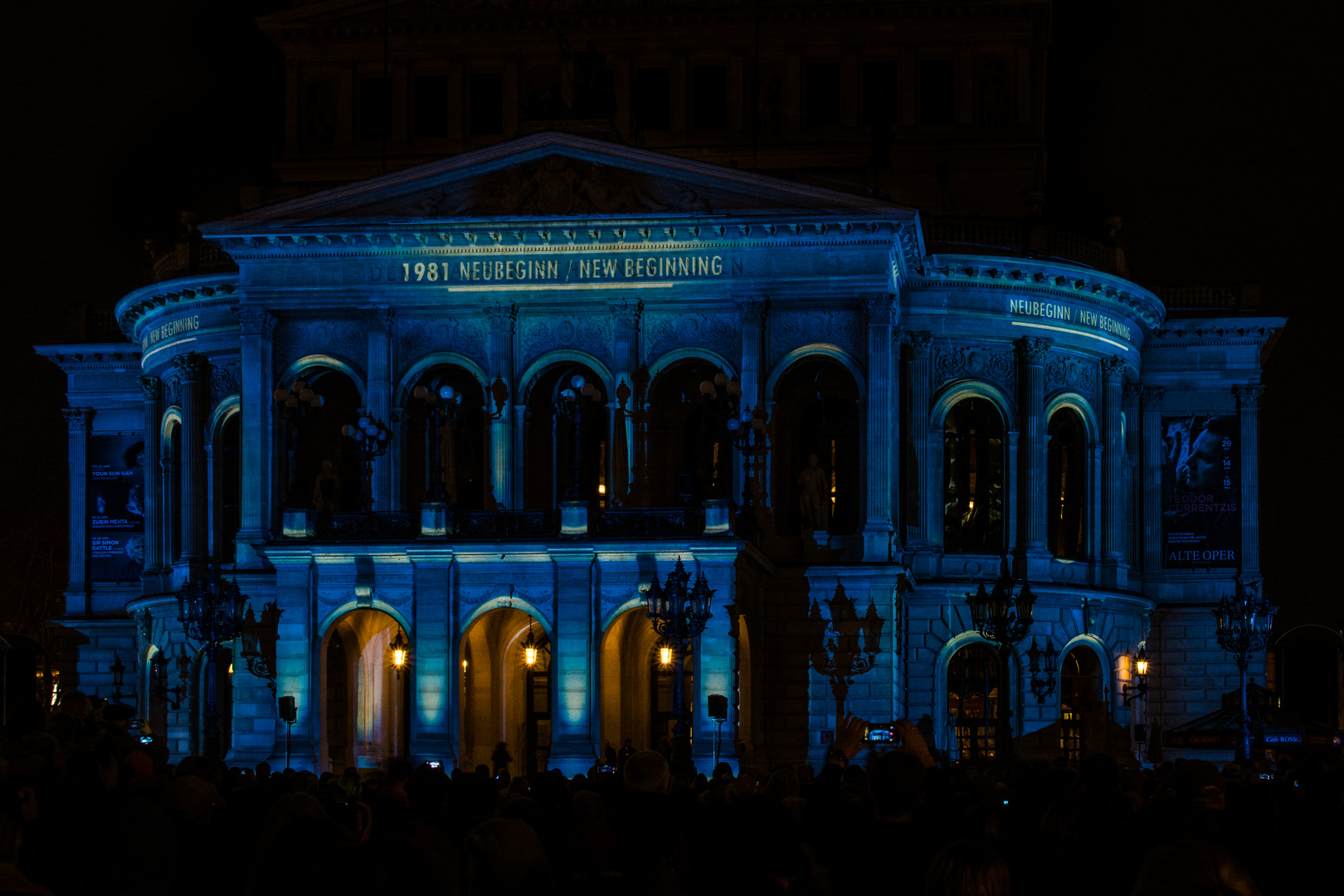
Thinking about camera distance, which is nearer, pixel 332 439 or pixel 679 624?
pixel 679 624

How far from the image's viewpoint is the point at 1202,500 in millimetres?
60062

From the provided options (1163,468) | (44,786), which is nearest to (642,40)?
(1163,468)

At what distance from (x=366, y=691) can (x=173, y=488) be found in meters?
12.0

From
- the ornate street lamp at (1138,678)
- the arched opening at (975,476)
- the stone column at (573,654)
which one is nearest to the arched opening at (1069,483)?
the arched opening at (975,476)

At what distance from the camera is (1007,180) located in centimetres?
6100

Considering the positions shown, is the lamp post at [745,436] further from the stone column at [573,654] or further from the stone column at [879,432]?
the stone column at [573,654]

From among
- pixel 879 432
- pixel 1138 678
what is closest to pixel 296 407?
pixel 879 432

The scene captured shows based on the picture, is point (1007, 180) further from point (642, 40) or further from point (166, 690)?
point (166, 690)

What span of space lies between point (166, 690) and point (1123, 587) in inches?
1123

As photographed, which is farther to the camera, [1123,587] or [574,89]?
Result: [1123,587]

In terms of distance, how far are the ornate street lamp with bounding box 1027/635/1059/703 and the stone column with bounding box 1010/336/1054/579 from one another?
2076 mm

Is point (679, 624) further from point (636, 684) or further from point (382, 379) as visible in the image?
point (382, 379)

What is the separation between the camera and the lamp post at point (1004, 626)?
1298 inches

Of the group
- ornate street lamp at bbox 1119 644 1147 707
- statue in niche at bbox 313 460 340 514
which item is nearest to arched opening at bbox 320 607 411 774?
statue in niche at bbox 313 460 340 514
